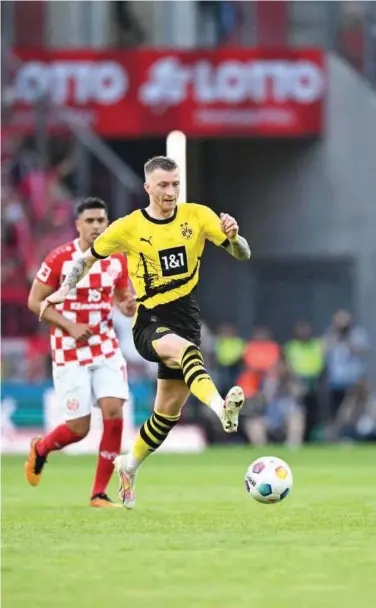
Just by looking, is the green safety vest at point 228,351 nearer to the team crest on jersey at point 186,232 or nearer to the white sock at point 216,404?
the team crest on jersey at point 186,232

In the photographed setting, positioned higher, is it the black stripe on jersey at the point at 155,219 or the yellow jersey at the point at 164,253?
the black stripe on jersey at the point at 155,219

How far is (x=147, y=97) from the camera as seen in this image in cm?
2686

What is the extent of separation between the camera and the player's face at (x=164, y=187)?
9.80 meters

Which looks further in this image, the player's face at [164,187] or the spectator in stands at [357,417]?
the spectator in stands at [357,417]

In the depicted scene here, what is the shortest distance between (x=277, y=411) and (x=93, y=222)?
42.8ft

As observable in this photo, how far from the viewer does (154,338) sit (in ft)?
31.8

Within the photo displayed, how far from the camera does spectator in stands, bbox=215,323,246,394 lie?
24.7 m

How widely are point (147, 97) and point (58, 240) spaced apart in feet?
13.9

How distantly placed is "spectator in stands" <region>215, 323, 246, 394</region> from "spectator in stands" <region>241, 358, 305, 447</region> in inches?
25.7

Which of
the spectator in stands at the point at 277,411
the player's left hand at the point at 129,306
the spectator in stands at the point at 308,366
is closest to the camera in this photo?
the player's left hand at the point at 129,306

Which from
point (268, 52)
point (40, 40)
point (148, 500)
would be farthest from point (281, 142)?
point (148, 500)

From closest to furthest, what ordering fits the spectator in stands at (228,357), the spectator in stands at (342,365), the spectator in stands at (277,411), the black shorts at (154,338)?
the black shorts at (154,338)
the spectator in stands at (277,411)
the spectator in stands at (342,365)
the spectator in stands at (228,357)

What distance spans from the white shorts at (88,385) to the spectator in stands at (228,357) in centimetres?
1294

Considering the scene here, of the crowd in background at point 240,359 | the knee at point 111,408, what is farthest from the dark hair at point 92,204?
the crowd in background at point 240,359
